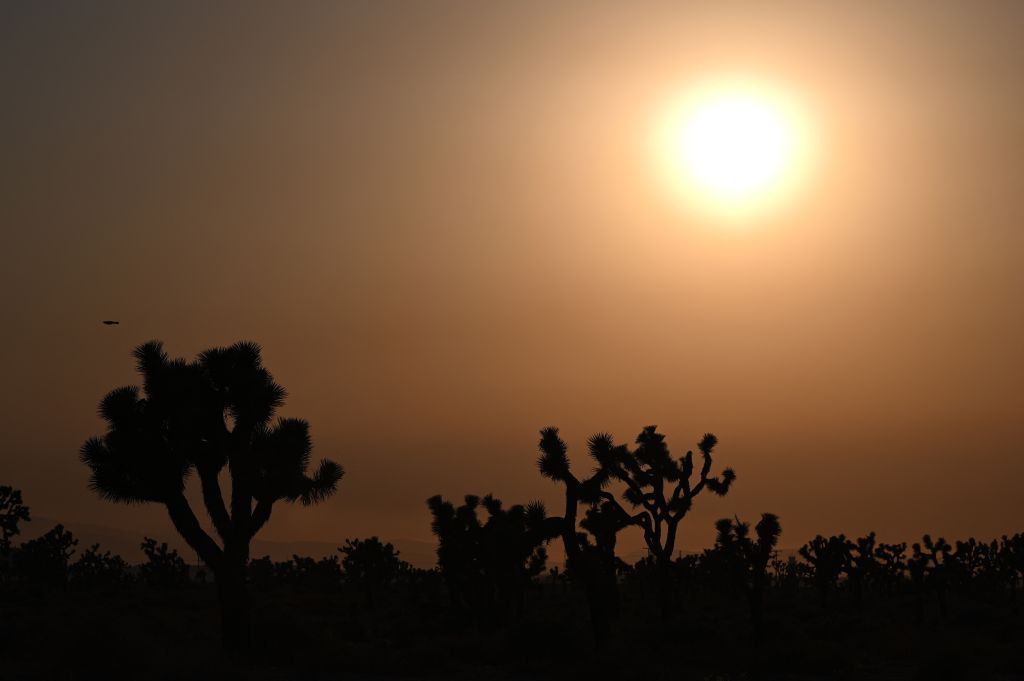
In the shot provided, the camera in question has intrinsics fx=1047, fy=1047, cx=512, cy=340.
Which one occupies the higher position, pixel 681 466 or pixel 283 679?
pixel 681 466

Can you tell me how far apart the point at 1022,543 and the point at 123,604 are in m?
40.9

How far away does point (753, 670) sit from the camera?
81.5ft

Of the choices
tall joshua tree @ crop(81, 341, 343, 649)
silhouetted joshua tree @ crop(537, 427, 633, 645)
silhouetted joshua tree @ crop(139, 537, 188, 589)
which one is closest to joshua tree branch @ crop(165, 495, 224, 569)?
tall joshua tree @ crop(81, 341, 343, 649)

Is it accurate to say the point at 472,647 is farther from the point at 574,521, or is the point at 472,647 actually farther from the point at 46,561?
the point at 46,561

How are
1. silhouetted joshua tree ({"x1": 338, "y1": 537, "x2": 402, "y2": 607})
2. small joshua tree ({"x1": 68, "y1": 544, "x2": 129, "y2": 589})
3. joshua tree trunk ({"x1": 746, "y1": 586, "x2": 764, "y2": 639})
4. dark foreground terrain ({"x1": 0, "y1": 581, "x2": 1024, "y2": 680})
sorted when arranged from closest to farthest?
dark foreground terrain ({"x1": 0, "y1": 581, "x2": 1024, "y2": 680})
joshua tree trunk ({"x1": 746, "y1": 586, "x2": 764, "y2": 639})
small joshua tree ({"x1": 68, "y1": 544, "x2": 129, "y2": 589})
silhouetted joshua tree ({"x1": 338, "y1": 537, "x2": 402, "y2": 607})

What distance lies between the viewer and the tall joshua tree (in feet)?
80.6

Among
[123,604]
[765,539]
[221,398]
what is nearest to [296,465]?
[221,398]

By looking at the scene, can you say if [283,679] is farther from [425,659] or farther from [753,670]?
[753,670]

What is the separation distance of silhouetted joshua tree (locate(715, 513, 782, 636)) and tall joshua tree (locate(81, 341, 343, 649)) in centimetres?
1403

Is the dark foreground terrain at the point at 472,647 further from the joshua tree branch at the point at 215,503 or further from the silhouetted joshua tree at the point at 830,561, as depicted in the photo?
the silhouetted joshua tree at the point at 830,561

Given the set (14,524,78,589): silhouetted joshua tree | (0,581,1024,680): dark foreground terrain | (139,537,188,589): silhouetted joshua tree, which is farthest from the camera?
(139,537,188,589): silhouetted joshua tree

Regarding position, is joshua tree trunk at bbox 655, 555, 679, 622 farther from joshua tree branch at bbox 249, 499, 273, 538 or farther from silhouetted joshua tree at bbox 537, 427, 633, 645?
joshua tree branch at bbox 249, 499, 273, 538

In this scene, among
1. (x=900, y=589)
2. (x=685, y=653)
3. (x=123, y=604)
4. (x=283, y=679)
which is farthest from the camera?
(x=900, y=589)

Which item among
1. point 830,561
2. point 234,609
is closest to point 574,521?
point 234,609
